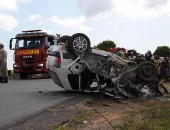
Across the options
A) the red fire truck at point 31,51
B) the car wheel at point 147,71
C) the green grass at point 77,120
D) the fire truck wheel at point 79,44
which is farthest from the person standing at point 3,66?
the green grass at point 77,120

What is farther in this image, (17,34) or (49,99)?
(17,34)

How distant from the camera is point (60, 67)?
503 inches

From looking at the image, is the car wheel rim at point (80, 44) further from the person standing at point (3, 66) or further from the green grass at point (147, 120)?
the person standing at point (3, 66)

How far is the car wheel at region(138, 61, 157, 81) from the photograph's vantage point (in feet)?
41.8

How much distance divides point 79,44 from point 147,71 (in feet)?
6.95

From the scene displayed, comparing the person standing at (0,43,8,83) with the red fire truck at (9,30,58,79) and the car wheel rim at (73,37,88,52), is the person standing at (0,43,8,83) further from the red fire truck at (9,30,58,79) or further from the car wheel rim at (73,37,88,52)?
the car wheel rim at (73,37,88,52)

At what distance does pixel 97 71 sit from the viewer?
40.9 feet

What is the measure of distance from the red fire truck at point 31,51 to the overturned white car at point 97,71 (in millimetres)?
12320

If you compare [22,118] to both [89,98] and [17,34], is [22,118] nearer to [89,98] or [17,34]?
[89,98]

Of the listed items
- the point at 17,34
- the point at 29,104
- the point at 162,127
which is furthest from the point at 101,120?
the point at 17,34

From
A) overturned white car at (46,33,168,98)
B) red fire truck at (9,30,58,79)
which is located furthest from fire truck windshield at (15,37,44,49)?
overturned white car at (46,33,168,98)

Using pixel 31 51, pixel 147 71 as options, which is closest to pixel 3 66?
pixel 31 51

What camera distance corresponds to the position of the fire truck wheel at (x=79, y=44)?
41.7ft

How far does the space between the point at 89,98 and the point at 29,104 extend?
213cm
